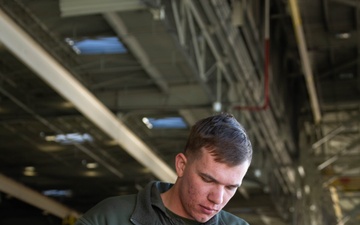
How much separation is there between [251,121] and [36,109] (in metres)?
4.90

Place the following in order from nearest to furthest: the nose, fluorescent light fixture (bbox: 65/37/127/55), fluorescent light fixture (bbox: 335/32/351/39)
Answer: the nose → fluorescent light fixture (bbox: 65/37/127/55) → fluorescent light fixture (bbox: 335/32/351/39)

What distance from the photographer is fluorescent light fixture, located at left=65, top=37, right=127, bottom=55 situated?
1305 centimetres

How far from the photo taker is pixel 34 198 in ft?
81.5

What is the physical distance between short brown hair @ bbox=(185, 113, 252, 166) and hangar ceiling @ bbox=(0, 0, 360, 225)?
790cm

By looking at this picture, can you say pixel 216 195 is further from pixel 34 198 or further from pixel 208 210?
pixel 34 198

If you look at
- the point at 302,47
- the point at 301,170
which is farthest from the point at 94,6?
the point at 301,170

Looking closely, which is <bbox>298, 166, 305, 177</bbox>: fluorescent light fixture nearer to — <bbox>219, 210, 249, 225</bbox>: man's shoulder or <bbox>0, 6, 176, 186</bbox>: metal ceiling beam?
<bbox>0, 6, 176, 186</bbox>: metal ceiling beam

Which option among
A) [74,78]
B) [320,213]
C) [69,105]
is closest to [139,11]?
[74,78]

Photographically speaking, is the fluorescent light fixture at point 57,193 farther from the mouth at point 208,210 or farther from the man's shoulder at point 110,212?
the mouth at point 208,210

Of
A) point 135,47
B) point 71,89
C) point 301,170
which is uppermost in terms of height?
point 301,170

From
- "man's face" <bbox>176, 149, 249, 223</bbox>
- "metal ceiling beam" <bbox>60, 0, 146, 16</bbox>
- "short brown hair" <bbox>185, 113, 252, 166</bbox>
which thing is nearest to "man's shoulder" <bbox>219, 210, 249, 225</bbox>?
"man's face" <bbox>176, 149, 249, 223</bbox>

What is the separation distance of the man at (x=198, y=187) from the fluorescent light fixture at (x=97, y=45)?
10.6m

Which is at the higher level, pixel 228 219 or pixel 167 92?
pixel 167 92

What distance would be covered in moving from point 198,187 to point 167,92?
41.9 ft
